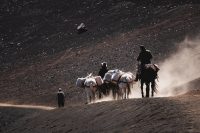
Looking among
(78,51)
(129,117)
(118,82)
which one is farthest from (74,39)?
(129,117)

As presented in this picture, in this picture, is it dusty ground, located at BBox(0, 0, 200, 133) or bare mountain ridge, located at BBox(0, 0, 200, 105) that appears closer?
dusty ground, located at BBox(0, 0, 200, 133)

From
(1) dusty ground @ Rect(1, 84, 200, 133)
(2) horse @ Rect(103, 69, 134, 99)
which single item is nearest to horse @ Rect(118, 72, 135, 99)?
(2) horse @ Rect(103, 69, 134, 99)

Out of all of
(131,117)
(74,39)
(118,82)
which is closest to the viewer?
(131,117)

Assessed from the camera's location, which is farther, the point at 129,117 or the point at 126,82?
the point at 126,82

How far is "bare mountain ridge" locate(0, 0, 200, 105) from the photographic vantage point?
4675 cm

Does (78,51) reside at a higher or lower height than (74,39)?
lower

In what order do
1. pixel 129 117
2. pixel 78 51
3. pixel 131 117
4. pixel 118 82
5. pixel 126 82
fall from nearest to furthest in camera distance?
pixel 131 117 → pixel 129 117 → pixel 126 82 → pixel 118 82 → pixel 78 51

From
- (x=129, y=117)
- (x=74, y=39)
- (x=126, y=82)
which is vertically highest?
(x=74, y=39)

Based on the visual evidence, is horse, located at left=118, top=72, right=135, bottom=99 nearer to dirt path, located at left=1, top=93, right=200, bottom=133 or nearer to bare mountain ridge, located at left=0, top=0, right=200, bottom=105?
dirt path, located at left=1, top=93, right=200, bottom=133

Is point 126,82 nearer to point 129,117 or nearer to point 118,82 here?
point 118,82

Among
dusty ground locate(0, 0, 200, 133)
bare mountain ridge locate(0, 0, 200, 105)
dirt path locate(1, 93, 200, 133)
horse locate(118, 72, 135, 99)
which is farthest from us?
bare mountain ridge locate(0, 0, 200, 105)

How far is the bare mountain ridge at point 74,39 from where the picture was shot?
153 feet

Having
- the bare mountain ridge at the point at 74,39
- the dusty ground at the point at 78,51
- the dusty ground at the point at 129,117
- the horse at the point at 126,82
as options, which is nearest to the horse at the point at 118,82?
the horse at the point at 126,82

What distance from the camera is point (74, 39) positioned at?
58438 millimetres
